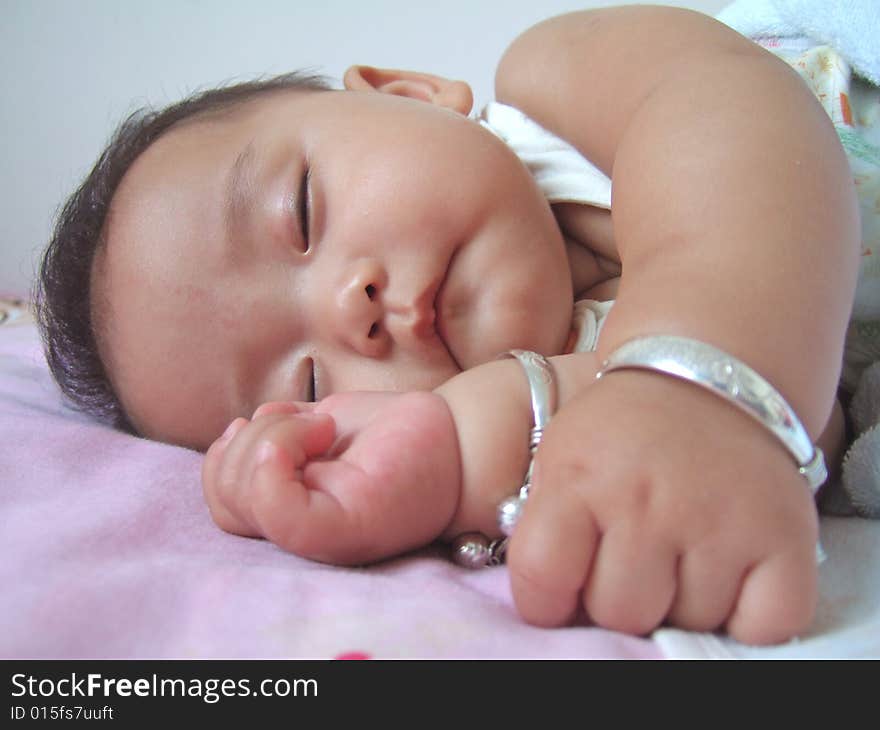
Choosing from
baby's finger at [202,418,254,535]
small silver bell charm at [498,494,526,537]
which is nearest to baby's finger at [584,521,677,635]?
small silver bell charm at [498,494,526,537]

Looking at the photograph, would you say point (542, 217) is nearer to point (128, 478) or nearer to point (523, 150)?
point (523, 150)

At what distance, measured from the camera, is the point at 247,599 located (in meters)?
0.49

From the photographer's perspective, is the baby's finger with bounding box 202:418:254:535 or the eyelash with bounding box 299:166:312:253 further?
the eyelash with bounding box 299:166:312:253

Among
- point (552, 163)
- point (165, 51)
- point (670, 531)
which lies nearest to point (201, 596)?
point (670, 531)

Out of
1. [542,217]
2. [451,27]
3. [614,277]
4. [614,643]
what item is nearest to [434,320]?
[542,217]

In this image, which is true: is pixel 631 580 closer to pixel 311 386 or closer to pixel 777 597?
pixel 777 597

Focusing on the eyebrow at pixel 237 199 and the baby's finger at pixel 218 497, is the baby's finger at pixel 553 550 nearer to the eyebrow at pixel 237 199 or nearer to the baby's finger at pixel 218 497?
the baby's finger at pixel 218 497

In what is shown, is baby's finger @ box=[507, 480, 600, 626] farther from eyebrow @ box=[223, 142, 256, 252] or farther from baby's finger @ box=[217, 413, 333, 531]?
eyebrow @ box=[223, 142, 256, 252]

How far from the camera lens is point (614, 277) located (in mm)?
943

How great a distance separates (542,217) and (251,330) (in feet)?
1.01

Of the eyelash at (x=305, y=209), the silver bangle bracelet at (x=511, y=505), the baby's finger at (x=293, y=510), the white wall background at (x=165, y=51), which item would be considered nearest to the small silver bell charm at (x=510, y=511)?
the silver bangle bracelet at (x=511, y=505)

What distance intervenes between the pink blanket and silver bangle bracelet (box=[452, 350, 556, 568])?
2 centimetres

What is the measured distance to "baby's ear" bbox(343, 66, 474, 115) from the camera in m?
1.07

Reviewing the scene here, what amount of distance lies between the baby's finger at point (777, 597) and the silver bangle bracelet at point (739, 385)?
2.3 inches
